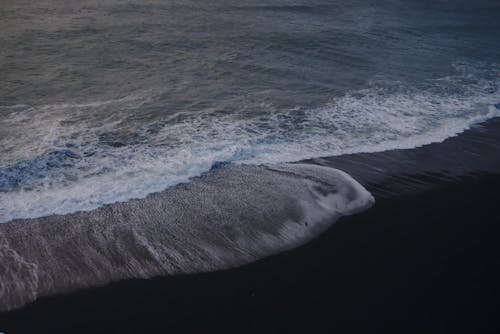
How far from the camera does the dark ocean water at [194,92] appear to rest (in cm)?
993

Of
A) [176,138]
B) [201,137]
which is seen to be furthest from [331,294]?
[176,138]

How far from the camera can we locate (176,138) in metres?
11.5

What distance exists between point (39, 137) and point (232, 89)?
7.30m

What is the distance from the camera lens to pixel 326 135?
12.3 m

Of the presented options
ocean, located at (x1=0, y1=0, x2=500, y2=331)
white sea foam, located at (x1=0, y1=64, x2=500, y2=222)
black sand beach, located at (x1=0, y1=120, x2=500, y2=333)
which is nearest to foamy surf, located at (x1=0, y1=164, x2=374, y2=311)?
ocean, located at (x1=0, y1=0, x2=500, y2=331)

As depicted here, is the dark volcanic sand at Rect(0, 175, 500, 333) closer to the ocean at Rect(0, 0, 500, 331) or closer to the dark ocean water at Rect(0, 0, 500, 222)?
the ocean at Rect(0, 0, 500, 331)

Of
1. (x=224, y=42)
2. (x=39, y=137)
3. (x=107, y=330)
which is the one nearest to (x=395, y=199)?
(x=107, y=330)

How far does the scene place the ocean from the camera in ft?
24.5

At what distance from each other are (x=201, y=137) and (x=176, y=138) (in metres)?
0.73

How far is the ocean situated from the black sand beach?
0.98ft

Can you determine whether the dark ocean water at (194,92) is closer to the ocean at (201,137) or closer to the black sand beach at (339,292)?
the ocean at (201,137)

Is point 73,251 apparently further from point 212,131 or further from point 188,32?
point 188,32

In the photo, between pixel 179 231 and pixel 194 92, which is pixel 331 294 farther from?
pixel 194 92

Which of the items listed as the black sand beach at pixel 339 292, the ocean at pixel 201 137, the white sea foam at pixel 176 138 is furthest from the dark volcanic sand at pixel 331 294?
the white sea foam at pixel 176 138
